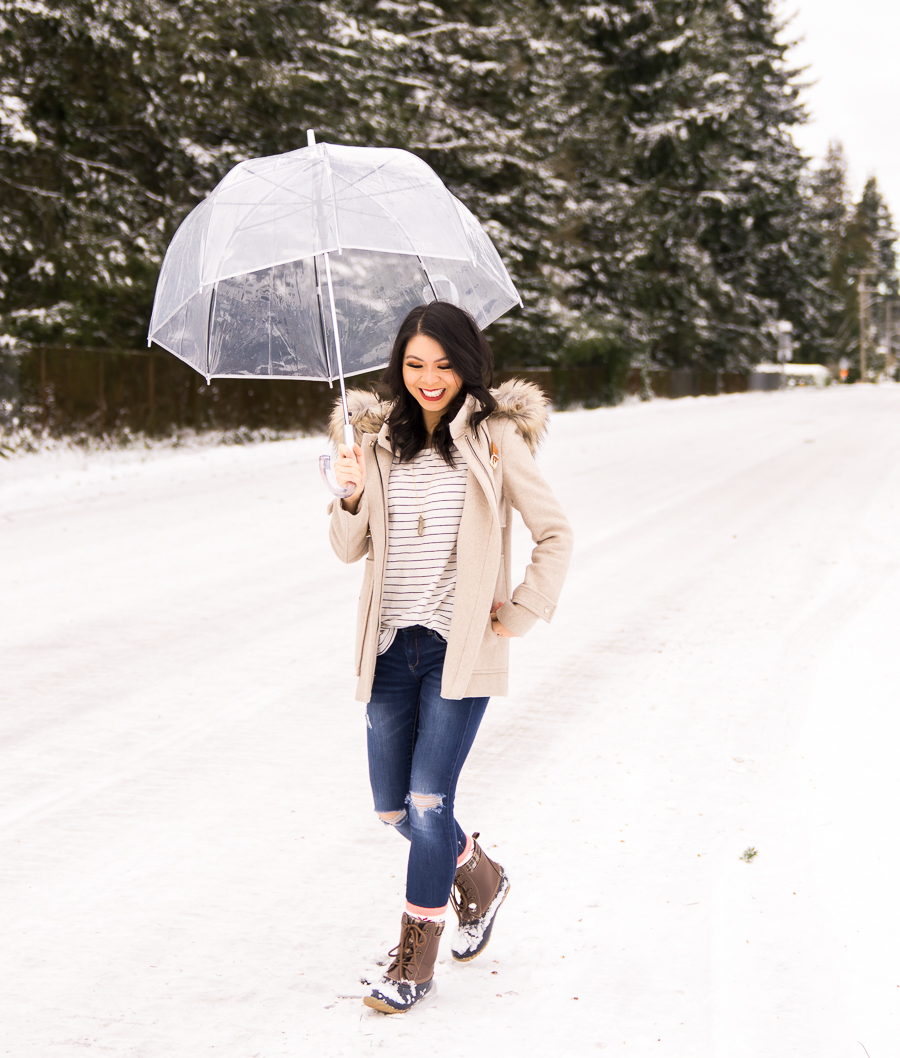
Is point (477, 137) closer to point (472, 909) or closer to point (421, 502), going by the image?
point (421, 502)

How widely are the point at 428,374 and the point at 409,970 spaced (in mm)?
1675

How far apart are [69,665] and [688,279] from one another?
38380 mm

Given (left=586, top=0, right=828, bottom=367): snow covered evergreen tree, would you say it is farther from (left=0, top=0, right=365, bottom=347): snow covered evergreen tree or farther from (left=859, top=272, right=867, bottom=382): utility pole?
(left=859, top=272, right=867, bottom=382): utility pole

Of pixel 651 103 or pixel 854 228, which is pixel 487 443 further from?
pixel 854 228

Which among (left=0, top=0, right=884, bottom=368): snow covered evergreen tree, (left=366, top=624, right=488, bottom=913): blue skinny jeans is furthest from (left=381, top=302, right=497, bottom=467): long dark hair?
(left=0, top=0, right=884, bottom=368): snow covered evergreen tree

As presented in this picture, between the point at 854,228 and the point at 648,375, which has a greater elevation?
the point at 854,228

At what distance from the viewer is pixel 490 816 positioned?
14.9ft

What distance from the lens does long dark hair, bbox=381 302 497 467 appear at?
317 cm

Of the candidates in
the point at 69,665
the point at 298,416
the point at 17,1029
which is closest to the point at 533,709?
the point at 69,665

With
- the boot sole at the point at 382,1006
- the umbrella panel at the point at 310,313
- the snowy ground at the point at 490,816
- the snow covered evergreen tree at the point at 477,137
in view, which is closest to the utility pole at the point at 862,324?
the snow covered evergreen tree at the point at 477,137

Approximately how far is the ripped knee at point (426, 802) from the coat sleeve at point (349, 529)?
691 millimetres

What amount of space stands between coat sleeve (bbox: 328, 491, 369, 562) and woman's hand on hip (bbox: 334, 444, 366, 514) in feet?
0.08

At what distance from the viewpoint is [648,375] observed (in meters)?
40.7

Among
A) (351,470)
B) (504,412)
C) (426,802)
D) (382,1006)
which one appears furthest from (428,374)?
(382,1006)
